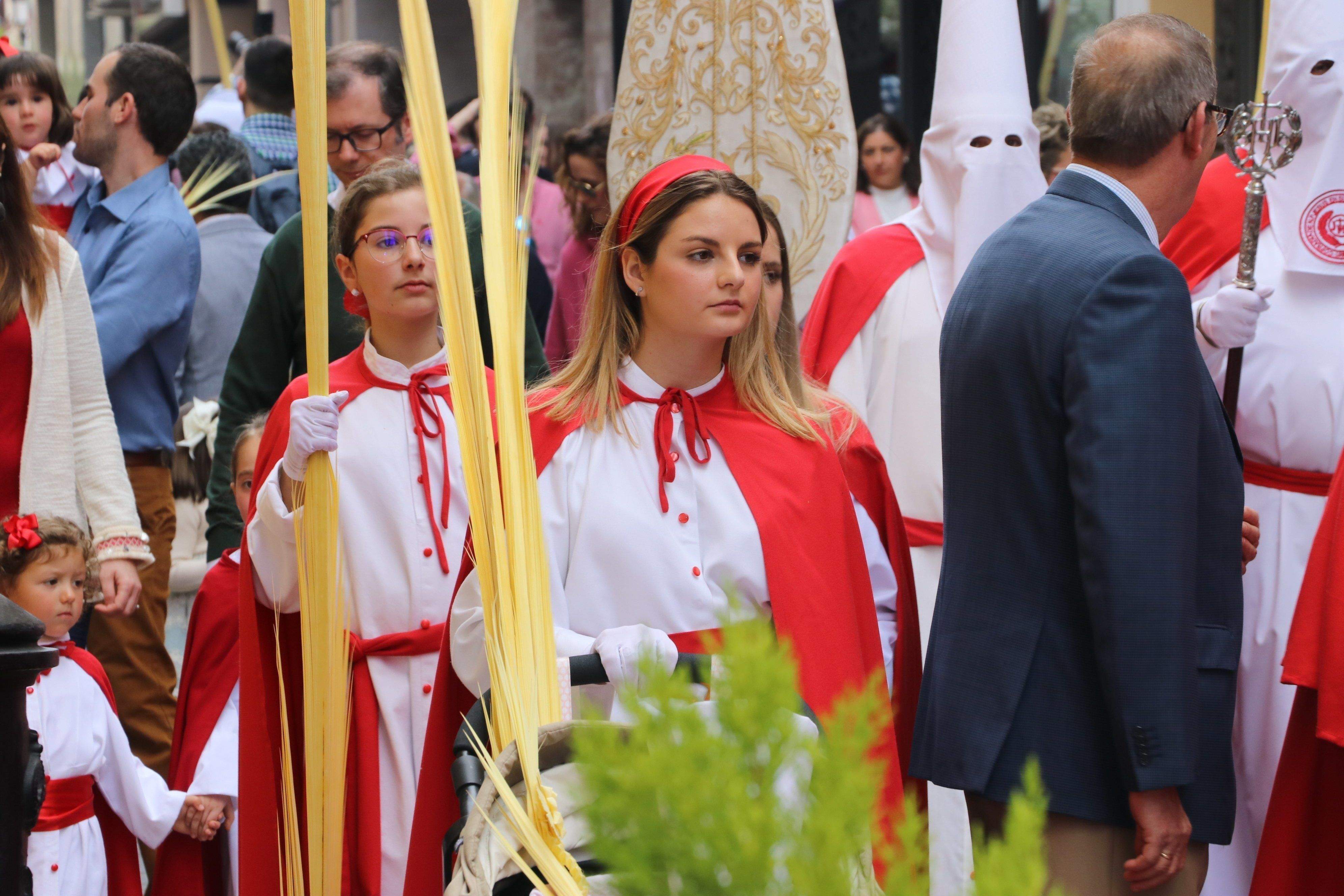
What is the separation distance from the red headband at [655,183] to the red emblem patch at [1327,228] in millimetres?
1357

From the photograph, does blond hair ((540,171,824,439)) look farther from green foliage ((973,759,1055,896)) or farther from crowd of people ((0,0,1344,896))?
green foliage ((973,759,1055,896))

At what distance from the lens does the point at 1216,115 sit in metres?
2.64

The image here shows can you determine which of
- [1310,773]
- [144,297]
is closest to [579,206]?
[144,297]

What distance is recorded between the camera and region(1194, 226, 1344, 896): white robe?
338cm

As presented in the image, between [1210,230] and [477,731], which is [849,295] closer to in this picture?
[1210,230]

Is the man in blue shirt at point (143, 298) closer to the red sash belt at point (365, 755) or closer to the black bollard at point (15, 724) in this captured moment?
the red sash belt at point (365, 755)

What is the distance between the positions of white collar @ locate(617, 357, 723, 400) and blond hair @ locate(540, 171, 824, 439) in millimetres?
18

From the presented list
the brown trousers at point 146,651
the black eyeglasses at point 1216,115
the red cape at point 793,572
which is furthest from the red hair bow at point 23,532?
the black eyeglasses at point 1216,115

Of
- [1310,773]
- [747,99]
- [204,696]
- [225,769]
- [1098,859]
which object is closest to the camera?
[1098,859]

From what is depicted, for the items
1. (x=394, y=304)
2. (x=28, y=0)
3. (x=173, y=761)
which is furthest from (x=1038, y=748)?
(x=28, y=0)

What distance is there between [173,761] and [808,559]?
6.55ft

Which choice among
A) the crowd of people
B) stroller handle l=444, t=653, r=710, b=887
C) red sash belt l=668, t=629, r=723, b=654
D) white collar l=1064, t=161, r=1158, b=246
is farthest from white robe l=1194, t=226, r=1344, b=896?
stroller handle l=444, t=653, r=710, b=887

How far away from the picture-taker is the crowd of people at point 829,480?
2.47 metres

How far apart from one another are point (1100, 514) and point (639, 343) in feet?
3.29
